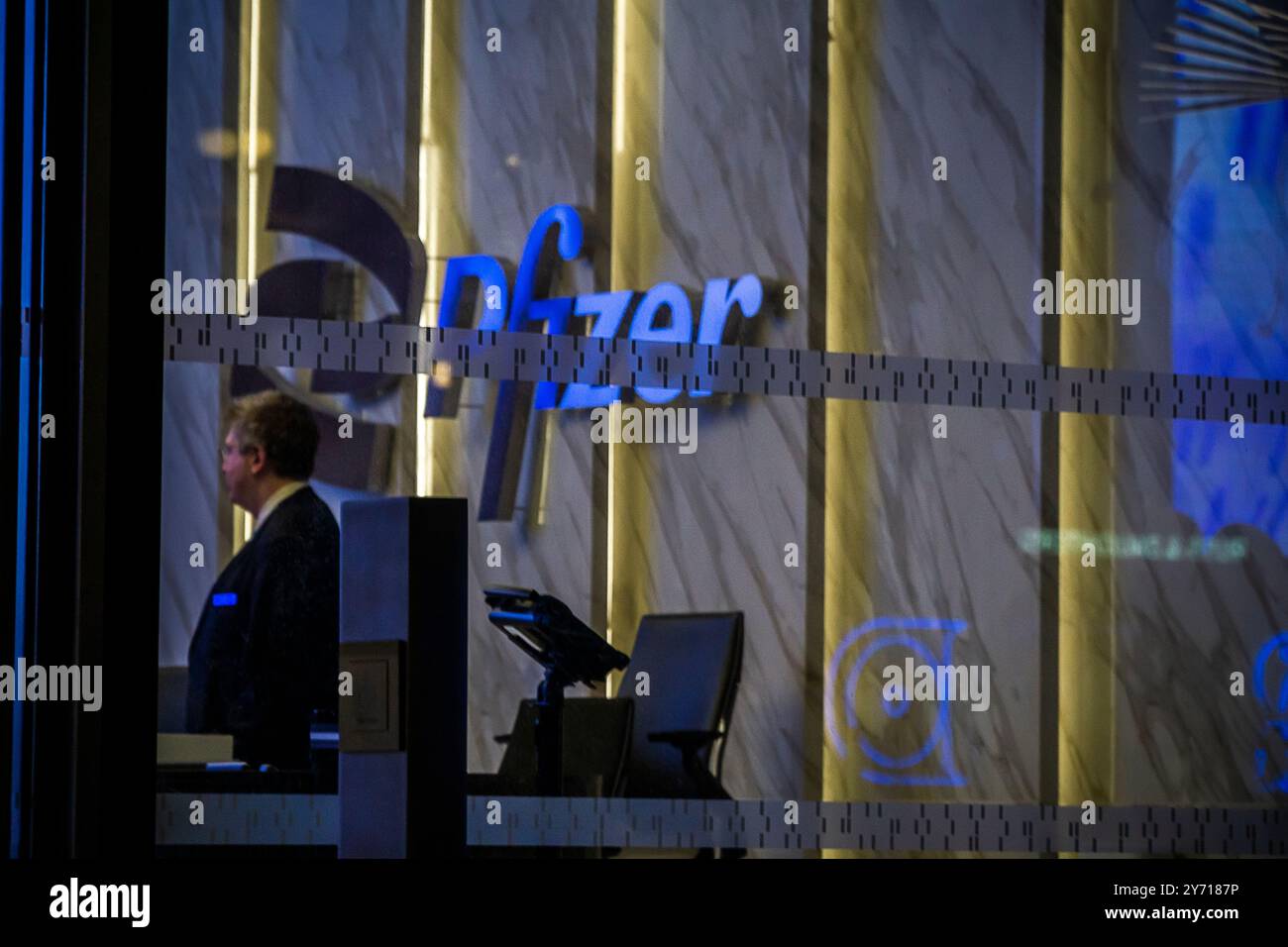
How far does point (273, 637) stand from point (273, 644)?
11mm

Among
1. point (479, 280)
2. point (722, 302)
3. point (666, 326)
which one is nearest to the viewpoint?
point (479, 280)

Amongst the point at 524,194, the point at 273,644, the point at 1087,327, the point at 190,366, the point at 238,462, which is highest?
the point at 524,194

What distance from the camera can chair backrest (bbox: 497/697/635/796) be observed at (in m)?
2.51

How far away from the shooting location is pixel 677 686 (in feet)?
8.81

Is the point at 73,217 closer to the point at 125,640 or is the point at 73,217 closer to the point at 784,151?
the point at 125,640

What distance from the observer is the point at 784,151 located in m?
Answer: 3.05

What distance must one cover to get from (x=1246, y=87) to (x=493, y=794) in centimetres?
188

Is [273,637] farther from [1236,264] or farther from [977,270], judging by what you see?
[1236,264]

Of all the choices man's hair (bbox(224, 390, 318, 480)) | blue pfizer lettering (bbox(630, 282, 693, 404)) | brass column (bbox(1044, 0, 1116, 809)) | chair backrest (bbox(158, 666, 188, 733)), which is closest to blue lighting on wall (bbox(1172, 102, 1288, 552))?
brass column (bbox(1044, 0, 1116, 809))

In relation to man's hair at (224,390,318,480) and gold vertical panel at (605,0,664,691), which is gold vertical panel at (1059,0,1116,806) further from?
man's hair at (224,390,318,480)

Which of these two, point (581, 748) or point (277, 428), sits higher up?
point (277, 428)

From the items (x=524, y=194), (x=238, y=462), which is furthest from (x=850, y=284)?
(x=238, y=462)

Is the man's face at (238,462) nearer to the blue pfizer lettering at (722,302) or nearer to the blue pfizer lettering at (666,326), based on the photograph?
the blue pfizer lettering at (666,326)
